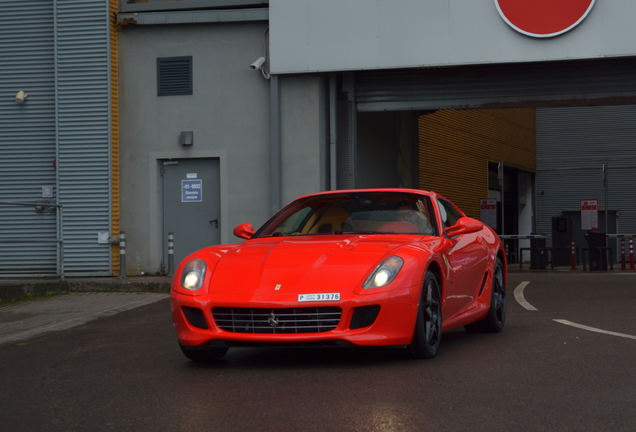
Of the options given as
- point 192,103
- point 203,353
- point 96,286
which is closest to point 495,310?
point 203,353

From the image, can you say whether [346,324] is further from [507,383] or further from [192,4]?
[192,4]

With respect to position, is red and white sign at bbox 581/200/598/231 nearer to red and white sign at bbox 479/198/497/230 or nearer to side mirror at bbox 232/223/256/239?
red and white sign at bbox 479/198/497/230

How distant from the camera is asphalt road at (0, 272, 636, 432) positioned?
4.66m

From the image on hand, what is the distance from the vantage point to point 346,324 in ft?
20.1

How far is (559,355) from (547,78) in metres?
11.8

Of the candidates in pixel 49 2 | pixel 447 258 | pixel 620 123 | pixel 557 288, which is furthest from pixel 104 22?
pixel 620 123

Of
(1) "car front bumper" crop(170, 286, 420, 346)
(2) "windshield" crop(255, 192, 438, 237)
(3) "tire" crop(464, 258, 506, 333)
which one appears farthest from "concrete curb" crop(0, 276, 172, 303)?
(1) "car front bumper" crop(170, 286, 420, 346)

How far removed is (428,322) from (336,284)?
2.77 ft

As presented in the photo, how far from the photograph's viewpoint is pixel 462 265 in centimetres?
754

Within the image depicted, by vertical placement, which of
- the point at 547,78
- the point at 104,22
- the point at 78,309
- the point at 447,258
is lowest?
the point at 78,309

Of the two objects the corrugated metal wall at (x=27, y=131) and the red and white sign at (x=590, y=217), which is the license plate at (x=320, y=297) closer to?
the corrugated metal wall at (x=27, y=131)

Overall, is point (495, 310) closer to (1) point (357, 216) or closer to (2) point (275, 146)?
(1) point (357, 216)

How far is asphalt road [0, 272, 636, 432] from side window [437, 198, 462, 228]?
0.98 m

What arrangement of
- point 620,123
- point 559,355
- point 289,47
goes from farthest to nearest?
point 620,123 → point 289,47 → point 559,355
